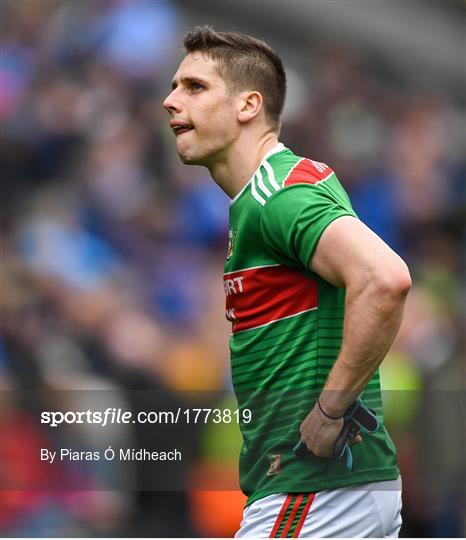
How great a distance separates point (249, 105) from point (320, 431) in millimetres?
987

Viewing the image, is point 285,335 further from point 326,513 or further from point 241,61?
point 241,61

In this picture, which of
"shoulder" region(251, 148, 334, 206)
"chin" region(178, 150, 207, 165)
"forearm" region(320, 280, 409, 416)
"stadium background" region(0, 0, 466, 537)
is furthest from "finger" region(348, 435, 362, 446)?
"stadium background" region(0, 0, 466, 537)

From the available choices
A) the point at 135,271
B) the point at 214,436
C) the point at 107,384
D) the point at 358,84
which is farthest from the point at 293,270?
the point at 358,84

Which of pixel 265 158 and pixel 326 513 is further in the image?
pixel 265 158

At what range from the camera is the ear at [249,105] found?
2.79m

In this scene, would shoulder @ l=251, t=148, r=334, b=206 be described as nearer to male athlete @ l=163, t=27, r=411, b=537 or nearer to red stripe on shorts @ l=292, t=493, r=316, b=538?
male athlete @ l=163, t=27, r=411, b=537

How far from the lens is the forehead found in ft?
9.29

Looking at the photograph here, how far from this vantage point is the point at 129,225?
18.6ft

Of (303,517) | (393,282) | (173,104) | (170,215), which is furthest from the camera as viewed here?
(170,215)

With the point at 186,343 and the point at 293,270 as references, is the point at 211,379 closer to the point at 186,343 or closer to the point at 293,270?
the point at 186,343

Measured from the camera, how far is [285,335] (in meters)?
2.48

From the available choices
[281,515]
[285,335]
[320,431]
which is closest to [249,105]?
[285,335]

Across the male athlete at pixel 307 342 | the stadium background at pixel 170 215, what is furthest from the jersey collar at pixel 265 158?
the stadium background at pixel 170 215

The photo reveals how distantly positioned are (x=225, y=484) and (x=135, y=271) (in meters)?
1.44
